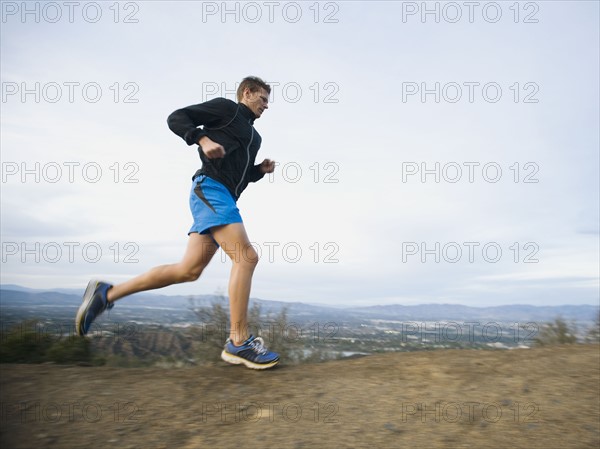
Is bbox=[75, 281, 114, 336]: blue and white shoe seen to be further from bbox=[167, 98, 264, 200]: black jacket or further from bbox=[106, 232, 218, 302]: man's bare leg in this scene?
bbox=[167, 98, 264, 200]: black jacket

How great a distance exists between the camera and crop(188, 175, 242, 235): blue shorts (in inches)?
140

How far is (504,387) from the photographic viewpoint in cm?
323

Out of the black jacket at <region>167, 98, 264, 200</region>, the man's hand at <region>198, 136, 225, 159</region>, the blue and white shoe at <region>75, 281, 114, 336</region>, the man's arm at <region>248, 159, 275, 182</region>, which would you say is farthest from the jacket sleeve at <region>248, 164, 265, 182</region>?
the blue and white shoe at <region>75, 281, 114, 336</region>

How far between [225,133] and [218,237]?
83 centimetres

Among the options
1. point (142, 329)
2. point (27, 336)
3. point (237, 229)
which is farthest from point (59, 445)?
point (142, 329)

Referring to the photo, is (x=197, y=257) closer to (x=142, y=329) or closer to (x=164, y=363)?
(x=164, y=363)

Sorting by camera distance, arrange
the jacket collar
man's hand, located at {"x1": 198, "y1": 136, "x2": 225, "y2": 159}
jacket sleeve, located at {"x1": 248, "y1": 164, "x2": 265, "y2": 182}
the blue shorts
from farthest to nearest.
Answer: jacket sleeve, located at {"x1": 248, "y1": 164, "x2": 265, "y2": 182} < the jacket collar < the blue shorts < man's hand, located at {"x1": 198, "y1": 136, "x2": 225, "y2": 159}

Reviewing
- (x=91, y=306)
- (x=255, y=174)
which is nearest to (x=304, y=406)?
(x=91, y=306)

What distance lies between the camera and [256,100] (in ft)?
13.0

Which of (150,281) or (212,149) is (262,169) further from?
(150,281)

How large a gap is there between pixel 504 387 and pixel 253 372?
1.81m

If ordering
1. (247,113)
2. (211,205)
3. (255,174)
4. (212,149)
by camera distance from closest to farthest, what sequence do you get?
1. (212,149)
2. (211,205)
3. (247,113)
4. (255,174)

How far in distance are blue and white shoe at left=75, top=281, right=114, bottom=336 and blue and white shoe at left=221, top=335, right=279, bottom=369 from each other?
1.07 m

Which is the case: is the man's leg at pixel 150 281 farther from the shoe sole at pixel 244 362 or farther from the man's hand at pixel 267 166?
the man's hand at pixel 267 166
